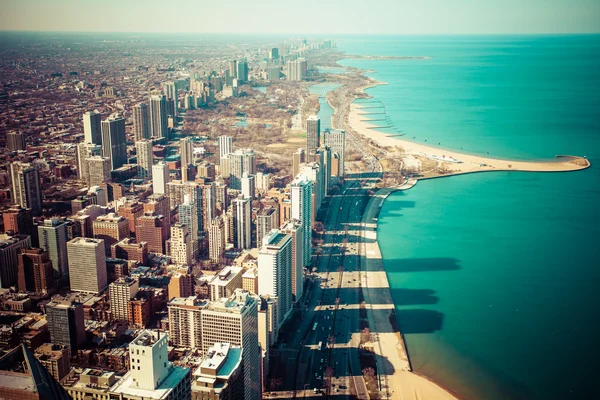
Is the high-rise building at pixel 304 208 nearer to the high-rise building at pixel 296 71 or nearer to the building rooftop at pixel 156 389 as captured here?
the building rooftop at pixel 156 389

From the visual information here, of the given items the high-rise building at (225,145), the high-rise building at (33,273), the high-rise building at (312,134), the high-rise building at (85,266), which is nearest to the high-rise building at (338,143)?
the high-rise building at (312,134)

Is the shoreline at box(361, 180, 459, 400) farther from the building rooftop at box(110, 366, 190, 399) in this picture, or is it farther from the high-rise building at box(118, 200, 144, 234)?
the high-rise building at box(118, 200, 144, 234)

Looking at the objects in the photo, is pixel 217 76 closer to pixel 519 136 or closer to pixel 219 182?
pixel 519 136

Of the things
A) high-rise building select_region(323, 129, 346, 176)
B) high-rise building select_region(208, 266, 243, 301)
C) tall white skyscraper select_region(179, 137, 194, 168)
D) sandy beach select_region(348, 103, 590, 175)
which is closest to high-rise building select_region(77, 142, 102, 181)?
tall white skyscraper select_region(179, 137, 194, 168)

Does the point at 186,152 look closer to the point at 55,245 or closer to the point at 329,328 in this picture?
the point at 55,245

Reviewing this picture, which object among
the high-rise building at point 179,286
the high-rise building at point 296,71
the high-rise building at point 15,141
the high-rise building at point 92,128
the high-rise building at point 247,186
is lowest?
the high-rise building at point 179,286

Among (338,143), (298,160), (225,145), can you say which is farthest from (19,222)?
(338,143)

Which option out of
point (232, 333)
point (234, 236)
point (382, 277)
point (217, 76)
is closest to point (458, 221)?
point (382, 277)
